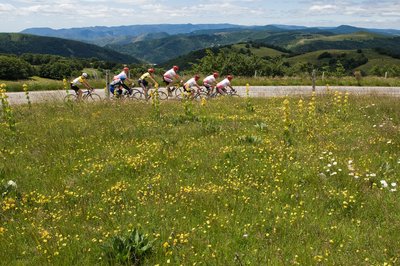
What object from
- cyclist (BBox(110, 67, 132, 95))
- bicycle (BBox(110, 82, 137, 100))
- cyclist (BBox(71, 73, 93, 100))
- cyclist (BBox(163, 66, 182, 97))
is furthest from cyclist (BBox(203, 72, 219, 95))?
cyclist (BBox(71, 73, 93, 100))

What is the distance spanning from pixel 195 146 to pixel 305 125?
4386mm

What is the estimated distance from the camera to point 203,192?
6.67 metres

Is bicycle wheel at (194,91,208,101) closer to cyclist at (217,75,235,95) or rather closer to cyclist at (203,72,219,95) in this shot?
cyclist at (203,72,219,95)

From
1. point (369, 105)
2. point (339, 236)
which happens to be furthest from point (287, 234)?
point (369, 105)

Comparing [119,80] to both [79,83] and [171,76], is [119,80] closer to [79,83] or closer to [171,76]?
[79,83]

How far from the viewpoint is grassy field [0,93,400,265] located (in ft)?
16.3

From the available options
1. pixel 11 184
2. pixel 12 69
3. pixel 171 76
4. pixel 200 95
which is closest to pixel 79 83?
pixel 171 76

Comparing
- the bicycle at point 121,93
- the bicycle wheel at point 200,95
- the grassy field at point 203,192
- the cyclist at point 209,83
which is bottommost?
the grassy field at point 203,192

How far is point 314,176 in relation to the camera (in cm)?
755

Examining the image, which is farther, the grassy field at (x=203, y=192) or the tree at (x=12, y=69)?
the tree at (x=12, y=69)

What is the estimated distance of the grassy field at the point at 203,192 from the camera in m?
4.96

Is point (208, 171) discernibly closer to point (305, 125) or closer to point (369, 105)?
point (305, 125)

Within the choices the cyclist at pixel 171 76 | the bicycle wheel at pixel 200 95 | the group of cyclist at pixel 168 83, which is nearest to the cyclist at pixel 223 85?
→ the group of cyclist at pixel 168 83

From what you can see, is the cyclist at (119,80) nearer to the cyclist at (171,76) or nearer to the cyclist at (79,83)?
the cyclist at (79,83)
